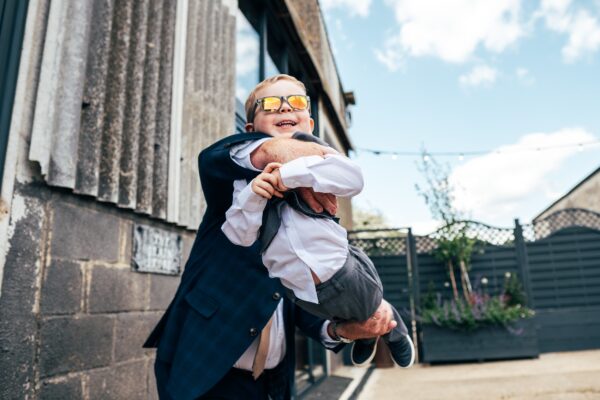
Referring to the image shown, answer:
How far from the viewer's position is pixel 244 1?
4371 mm

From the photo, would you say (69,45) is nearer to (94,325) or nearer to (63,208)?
(63,208)

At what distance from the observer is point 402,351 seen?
1.47m

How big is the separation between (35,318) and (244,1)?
3.78 m

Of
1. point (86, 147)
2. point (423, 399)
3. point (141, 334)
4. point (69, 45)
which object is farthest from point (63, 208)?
point (423, 399)

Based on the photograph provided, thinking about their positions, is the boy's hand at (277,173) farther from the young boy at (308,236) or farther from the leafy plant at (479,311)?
the leafy plant at (479,311)

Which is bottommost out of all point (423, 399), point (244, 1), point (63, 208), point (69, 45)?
point (423, 399)

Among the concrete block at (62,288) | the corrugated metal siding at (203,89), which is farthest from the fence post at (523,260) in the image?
the concrete block at (62,288)

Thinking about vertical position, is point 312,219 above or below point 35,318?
above

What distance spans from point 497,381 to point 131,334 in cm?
428

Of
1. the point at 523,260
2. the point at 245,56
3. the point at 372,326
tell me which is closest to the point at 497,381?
the point at 523,260

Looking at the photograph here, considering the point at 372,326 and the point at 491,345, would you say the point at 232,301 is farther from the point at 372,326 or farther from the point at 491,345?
the point at 491,345

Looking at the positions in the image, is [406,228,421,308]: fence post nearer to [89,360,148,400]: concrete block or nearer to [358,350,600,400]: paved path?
[358,350,600,400]: paved path

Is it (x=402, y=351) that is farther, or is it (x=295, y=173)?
(x=402, y=351)

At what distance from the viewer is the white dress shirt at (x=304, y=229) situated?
1.13 meters
